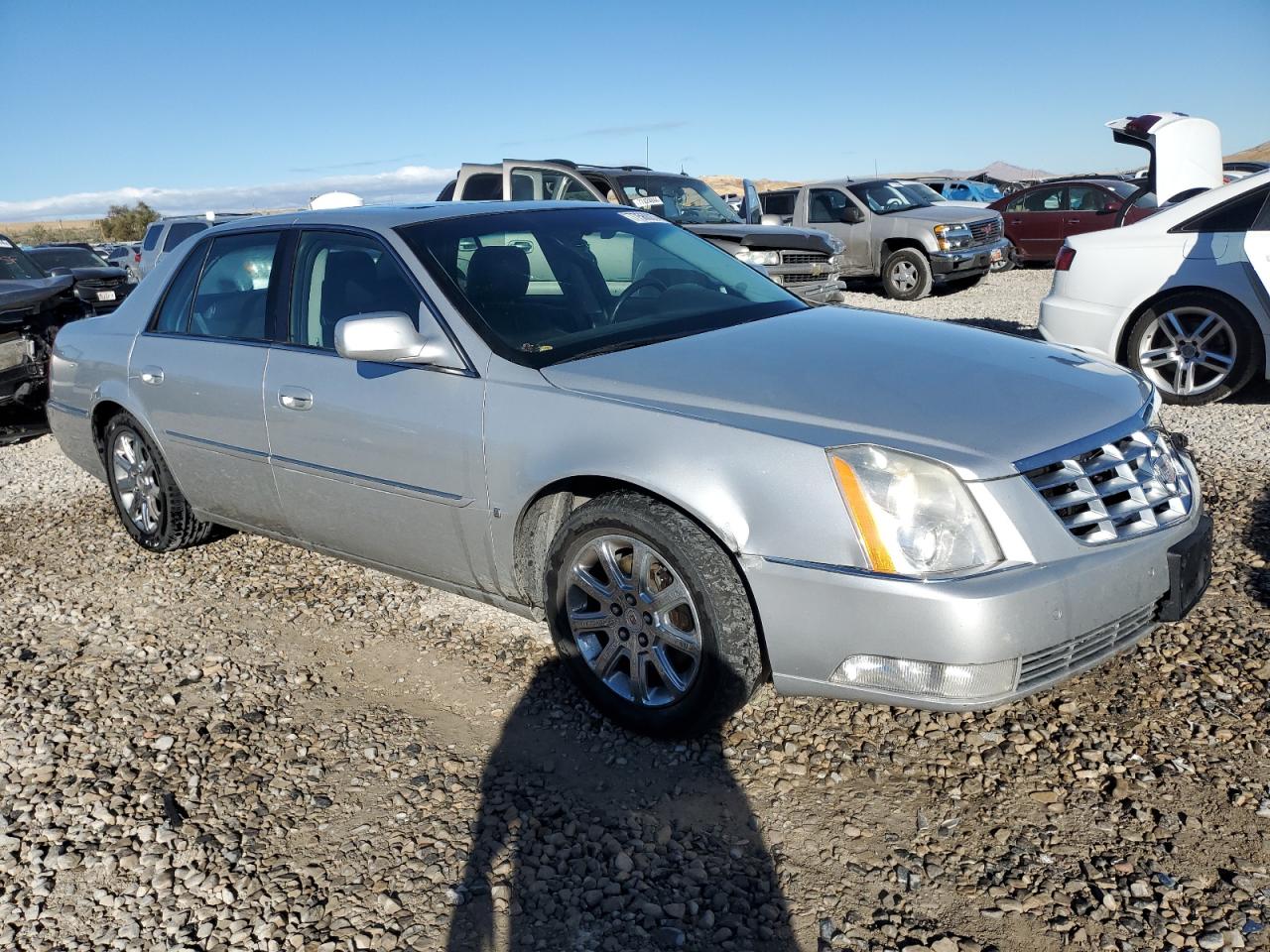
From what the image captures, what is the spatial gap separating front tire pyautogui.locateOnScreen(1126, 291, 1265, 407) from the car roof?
171 inches

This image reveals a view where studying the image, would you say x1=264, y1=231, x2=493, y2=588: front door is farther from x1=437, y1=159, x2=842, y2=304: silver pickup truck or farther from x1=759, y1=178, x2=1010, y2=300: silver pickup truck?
x1=759, y1=178, x2=1010, y2=300: silver pickup truck

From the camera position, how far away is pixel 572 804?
10.1 ft

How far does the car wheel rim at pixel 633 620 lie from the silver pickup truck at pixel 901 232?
1299 cm

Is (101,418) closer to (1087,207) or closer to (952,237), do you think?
(952,237)

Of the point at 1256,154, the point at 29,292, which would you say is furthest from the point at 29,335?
the point at 1256,154

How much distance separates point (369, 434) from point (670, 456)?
4.38 feet

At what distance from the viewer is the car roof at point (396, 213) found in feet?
13.9

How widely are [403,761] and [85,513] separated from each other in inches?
162

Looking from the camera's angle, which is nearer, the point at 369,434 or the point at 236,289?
the point at 369,434

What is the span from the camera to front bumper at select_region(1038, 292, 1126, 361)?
737 centimetres

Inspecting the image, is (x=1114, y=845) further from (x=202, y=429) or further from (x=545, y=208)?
(x=202, y=429)

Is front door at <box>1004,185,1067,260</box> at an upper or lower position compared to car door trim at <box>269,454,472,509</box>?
upper

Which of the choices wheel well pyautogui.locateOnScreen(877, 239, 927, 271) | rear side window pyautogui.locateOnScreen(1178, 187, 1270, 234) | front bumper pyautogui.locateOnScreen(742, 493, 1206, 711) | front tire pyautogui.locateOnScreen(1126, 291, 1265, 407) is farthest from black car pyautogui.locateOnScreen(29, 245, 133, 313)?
wheel well pyautogui.locateOnScreen(877, 239, 927, 271)

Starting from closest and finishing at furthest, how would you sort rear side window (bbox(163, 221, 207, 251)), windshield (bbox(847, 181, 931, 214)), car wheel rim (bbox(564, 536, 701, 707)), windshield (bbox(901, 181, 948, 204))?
car wheel rim (bbox(564, 536, 701, 707)), windshield (bbox(847, 181, 931, 214)), windshield (bbox(901, 181, 948, 204)), rear side window (bbox(163, 221, 207, 251))
